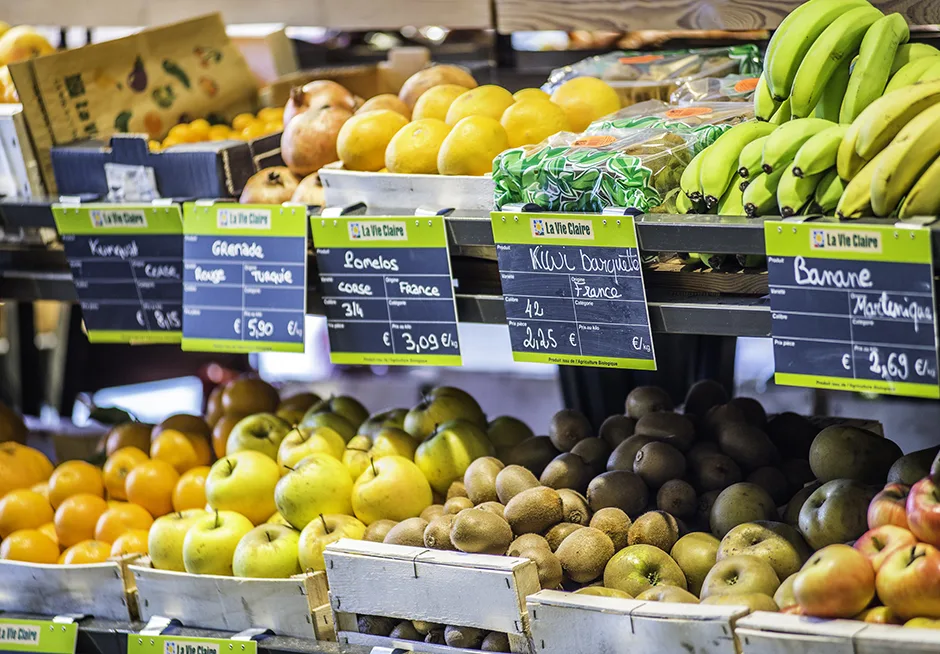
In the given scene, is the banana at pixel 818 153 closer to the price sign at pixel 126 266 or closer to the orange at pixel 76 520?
the price sign at pixel 126 266

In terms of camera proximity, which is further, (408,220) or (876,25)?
(408,220)

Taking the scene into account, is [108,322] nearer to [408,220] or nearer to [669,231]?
[408,220]

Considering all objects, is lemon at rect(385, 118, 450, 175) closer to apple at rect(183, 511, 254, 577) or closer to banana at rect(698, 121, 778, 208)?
banana at rect(698, 121, 778, 208)

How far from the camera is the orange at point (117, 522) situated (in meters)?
2.51

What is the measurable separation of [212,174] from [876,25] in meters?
1.40

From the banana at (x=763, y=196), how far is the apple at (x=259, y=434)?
1.24m

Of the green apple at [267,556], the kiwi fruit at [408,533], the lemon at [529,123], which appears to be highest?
the lemon at [529,123]

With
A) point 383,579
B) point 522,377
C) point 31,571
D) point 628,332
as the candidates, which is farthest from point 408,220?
point 522,377

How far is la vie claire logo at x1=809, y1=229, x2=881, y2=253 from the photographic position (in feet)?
5.39

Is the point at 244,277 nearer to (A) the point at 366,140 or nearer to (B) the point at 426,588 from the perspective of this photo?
(A) the point at 366,140

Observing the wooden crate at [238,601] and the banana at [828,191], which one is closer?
the banana at [828,191]

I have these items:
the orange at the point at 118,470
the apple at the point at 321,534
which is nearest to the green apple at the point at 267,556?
the apple at the point at 321,534

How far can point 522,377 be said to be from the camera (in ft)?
16.7

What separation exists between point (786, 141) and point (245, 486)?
1279mm
